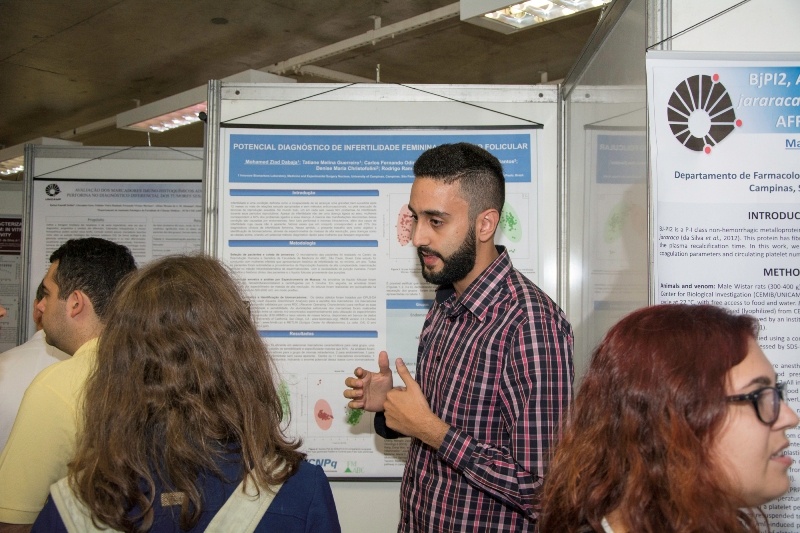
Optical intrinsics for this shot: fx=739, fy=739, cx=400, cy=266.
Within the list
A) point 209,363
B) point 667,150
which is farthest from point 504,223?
point 209,363

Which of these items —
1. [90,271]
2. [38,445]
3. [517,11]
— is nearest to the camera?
[38,445]

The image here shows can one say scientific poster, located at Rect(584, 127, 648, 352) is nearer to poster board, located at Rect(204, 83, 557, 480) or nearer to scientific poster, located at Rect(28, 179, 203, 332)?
poster board, located at Rect(204, 83, 557, 480)

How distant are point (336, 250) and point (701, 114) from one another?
4.66ft

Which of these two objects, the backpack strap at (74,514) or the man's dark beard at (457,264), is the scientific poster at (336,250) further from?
the backpack strap at (74,514)

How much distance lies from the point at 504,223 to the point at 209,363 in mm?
1623

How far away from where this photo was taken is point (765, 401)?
1017 mm

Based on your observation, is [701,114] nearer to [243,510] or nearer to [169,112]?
[243,510]

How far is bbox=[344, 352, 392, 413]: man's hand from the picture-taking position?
2150mm

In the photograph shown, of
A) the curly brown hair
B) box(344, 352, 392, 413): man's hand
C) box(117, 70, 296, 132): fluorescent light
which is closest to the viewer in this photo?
the curly brown hair

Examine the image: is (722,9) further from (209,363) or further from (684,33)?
(209,363)

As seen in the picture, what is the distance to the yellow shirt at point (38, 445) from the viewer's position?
1.49 meters

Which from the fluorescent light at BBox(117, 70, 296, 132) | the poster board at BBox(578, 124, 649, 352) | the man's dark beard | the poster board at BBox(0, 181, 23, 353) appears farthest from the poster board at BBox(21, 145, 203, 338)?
the poster board at BBox(578, 124, 649, 352)

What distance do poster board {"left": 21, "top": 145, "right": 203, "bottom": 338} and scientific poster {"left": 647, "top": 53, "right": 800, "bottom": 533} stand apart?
3.07 m

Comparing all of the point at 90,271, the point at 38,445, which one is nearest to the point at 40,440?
the point at 38,445
